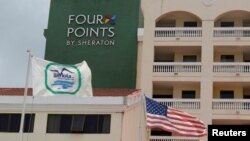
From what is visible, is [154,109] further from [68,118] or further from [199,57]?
[199,57]

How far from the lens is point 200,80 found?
5831cm

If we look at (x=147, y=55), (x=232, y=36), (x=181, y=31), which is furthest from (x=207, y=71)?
(x=147, y=55)

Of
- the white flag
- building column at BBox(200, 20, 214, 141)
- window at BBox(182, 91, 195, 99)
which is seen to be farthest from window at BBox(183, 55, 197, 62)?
the white flag

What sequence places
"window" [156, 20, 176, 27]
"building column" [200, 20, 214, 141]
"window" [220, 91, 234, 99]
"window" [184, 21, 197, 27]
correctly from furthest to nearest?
"window" [156, 20, 176, 27], "window" [184, 21, 197, 27], "window" [220, 91, 234, 99], "building column" [200, 20, 214, 141]

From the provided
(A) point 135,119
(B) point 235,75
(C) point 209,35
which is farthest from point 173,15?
(A) point 135,119

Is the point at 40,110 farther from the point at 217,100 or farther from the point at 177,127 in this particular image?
the point at 217,100

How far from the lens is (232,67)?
58531 millimetres

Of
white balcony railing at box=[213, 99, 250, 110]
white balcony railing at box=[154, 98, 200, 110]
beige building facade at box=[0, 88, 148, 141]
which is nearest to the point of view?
beige building facade at box=[0, 88, 148, 141]

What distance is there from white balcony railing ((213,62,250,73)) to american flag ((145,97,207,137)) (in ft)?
49.4

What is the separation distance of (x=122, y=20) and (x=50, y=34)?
7083 millimetres

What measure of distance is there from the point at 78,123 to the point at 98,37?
20447 mm

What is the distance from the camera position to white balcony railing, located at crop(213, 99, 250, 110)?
56781 millimetres

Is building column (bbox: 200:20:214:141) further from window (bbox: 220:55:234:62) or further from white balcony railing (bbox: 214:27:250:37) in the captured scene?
window (bbox: 220:55:234:62)

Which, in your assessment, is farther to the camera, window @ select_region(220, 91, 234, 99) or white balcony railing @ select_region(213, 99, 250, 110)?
window @ select_region(220, 91, 234, 99)
